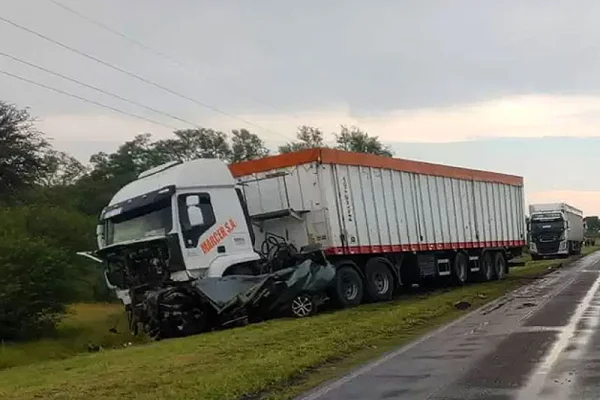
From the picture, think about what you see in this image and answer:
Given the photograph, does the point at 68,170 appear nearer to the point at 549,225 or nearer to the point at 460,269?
the point at 549,225

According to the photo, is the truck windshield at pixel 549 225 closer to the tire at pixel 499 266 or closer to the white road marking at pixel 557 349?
the tire at pixel 499 266

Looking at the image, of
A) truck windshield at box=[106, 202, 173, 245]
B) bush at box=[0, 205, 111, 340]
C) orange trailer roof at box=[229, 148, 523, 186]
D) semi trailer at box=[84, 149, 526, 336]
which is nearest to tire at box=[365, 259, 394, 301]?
semi trailer at box=[84, 149, 526, 336]

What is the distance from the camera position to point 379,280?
22.4 metres

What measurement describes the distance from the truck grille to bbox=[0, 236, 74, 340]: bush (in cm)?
3813

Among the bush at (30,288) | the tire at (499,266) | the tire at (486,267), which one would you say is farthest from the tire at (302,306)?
the tire at (499,266)

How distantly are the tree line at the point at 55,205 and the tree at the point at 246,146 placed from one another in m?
0.08

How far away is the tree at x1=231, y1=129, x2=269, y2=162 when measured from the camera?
235 feet

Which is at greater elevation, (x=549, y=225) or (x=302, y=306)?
(x=549, y=225)

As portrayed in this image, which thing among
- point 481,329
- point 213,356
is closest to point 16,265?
point 213,356

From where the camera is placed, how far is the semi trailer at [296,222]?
17438mm

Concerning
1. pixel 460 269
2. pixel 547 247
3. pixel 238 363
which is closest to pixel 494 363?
pixel 238 363

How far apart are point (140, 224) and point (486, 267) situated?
49.8 ft

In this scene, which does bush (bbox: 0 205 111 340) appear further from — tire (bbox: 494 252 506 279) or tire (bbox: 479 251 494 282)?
tire (bbox: 494 252 506 279)

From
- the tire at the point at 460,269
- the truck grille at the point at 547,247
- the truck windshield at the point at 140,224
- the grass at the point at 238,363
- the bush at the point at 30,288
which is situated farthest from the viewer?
the truck grille at the point at 547,247
